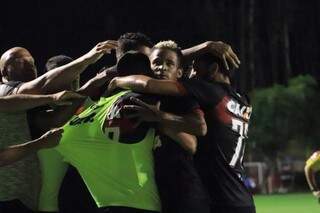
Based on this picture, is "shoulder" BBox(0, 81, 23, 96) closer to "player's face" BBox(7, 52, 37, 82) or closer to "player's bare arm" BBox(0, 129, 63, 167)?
"player's face" BBox(7, 52, 37, 82)

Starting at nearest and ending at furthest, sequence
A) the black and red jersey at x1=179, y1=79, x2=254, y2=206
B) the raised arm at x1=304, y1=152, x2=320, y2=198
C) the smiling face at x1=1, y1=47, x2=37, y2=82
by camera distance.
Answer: the black and red jersey at x1=179, y1=79, x2=254, y2=206, the smiling face at x1=1, y1=47, x2=37, y2=82, the raised arm at x1=304, y1=152, x2=320, y2=198

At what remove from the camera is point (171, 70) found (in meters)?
5.20

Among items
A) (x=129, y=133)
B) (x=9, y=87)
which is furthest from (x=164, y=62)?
(x=9, y=87)

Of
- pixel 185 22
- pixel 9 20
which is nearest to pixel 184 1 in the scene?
pixel 185 22

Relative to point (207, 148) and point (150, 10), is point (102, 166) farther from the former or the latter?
point (150, 10)

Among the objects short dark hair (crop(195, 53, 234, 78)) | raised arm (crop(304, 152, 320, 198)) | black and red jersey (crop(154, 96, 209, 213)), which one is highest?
short dark hair (crop(195, 53, 234, 78))

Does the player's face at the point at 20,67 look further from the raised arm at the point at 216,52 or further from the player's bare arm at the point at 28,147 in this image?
the raised arm at the point at 216,52

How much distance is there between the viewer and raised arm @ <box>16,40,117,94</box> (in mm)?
5434

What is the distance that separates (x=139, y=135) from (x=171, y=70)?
0.64m

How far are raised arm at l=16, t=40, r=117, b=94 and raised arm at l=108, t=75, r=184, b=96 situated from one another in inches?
21.3

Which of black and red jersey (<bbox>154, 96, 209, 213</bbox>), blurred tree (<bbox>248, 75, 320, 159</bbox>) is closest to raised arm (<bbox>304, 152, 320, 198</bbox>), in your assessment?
black and red jersey (<bbox>154, 96, 209, 213</bbox>)

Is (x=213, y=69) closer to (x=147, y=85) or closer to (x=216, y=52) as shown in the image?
(x=216, y=52)

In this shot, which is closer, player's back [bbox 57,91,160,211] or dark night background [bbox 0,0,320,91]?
player's back [bbox 57,91,160,211]

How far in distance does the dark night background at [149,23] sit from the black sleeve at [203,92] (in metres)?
33.2
